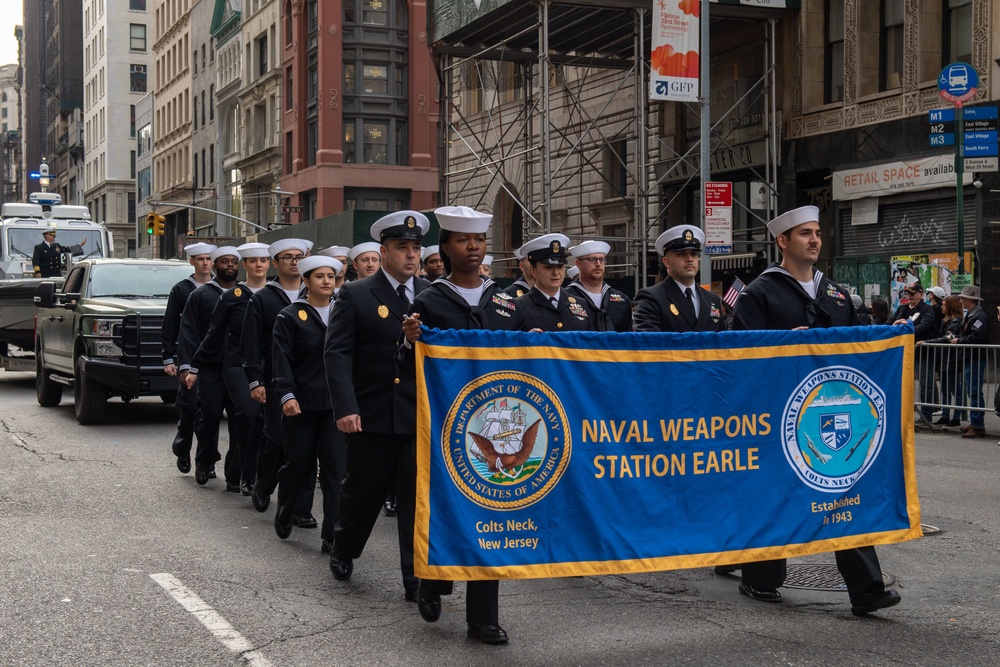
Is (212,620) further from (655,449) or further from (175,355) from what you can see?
(175,355)

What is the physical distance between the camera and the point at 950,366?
1673cm

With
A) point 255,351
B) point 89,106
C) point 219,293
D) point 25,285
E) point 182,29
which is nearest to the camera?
point 255,351

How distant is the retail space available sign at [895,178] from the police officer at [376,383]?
17729 millimetres

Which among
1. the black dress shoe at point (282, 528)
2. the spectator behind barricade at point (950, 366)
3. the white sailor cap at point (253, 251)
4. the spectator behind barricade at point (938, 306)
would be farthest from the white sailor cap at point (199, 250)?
the spectator behind barricade at point (938, 306)

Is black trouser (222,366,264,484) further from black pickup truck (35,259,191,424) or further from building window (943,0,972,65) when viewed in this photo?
building window (943,0,972,65)

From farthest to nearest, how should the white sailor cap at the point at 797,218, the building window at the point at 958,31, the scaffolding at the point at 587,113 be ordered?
1. the scaffolding at the point at 587,113
2. the building window at the point at 958,31
3. the white sailor cap at the point at 797,218

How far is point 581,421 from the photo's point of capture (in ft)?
20.1

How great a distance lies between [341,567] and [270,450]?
221cm

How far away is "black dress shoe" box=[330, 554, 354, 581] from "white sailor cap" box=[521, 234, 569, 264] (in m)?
2.56

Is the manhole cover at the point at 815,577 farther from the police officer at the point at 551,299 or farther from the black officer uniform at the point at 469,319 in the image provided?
the police officer at the point at 551,299

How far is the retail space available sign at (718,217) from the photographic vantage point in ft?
68.5

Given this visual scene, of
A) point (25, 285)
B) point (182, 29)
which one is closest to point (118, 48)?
point (182, 29)

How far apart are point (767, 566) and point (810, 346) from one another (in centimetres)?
118

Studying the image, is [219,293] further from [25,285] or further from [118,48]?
[118,48]
